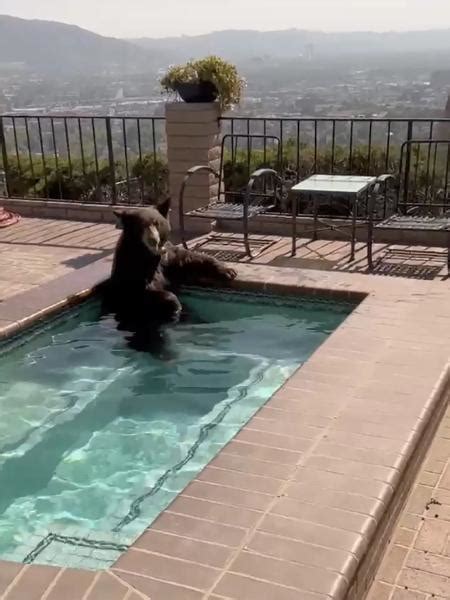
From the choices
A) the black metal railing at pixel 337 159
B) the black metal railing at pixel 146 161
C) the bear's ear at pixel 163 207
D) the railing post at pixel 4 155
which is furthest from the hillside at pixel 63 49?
the bear's ear at pixel 163 207

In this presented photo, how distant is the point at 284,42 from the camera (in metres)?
60.9

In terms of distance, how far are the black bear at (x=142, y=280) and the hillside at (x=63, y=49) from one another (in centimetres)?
2867

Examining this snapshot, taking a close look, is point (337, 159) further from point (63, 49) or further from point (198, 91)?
point (63, 49)

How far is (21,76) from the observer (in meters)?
28.4

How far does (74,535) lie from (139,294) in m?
2.39

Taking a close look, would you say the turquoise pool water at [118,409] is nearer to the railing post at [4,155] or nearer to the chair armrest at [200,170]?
the chair armrest at [200,170]

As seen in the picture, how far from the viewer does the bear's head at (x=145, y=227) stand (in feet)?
16.5

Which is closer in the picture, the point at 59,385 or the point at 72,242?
the point at 59,385

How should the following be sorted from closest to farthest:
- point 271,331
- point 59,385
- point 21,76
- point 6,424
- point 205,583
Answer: point 205,583 < point 6,424 < point 59,385 < point 271,331 < point 21,76

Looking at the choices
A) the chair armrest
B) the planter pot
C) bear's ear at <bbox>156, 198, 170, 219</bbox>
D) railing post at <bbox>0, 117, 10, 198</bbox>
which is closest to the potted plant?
the planter pot

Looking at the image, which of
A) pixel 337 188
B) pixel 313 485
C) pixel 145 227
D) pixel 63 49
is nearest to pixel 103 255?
pixel 145 227

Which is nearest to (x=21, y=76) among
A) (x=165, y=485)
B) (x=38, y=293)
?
(x=38, y=293)

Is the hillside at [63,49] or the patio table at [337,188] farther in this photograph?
the hillside at [63,49]

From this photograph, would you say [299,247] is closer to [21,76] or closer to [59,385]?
[59,385]
